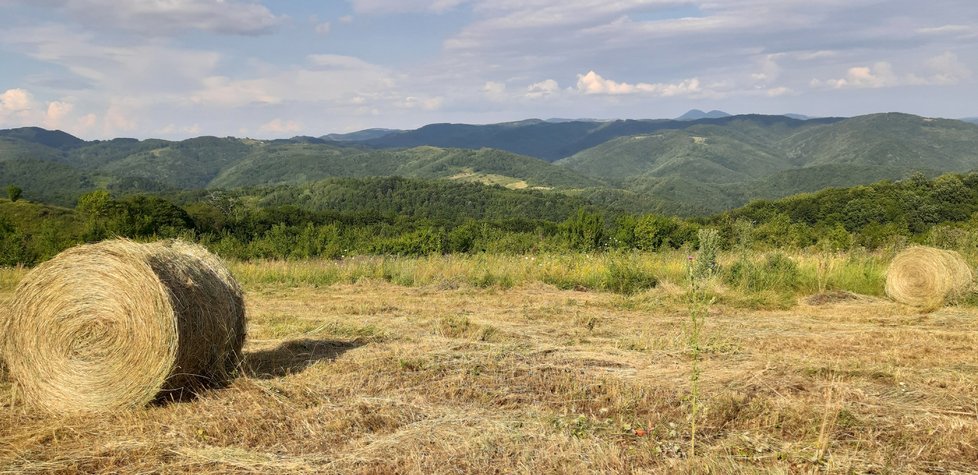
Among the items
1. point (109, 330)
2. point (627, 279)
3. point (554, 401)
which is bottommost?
point (627, 279)

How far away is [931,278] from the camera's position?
1114 centimetres

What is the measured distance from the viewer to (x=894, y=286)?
11688 millimetres

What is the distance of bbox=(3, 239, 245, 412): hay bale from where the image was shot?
576 cm

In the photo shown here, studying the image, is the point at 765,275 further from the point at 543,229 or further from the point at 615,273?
the point at 543,229

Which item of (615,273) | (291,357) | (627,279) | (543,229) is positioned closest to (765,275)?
(627,279)

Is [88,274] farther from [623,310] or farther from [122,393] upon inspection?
[623,310]

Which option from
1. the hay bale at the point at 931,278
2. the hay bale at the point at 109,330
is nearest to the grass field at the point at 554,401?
the hay bale at the point at 109,330

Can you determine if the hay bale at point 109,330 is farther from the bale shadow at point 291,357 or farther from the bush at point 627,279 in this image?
the bush at point 627,279

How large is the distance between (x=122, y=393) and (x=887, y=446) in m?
6.27

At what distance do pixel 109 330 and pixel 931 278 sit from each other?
40.7 feet

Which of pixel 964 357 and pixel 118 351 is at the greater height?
pixel 118 351

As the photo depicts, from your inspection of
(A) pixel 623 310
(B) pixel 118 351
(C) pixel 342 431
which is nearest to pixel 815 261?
(A) pixel 623 310

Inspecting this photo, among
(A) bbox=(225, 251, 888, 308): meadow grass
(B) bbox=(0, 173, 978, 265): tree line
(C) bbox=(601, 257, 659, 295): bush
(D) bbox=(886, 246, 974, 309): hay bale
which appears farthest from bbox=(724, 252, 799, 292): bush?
(D) bbox=(886, 246, 974, 309): hay bale

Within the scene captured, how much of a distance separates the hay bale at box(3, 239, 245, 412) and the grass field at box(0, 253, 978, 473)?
271mm
